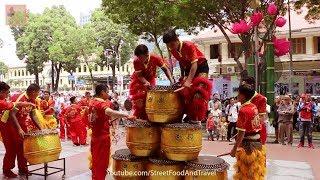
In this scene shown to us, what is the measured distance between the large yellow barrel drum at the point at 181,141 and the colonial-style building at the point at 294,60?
18.1 metres

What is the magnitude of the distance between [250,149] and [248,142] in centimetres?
10

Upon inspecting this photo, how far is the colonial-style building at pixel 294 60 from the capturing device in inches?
942

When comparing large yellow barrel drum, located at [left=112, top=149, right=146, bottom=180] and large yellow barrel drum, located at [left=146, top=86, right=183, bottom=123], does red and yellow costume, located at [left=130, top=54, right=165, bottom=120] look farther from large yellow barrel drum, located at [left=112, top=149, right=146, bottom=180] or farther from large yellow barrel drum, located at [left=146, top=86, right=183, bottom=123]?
large yellow barrel drum, located at [left=112, top=149, right=146, bottom=180]

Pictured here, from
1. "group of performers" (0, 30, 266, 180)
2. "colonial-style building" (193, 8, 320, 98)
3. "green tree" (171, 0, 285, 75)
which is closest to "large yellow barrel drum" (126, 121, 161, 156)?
"group of performers" (0, 30, 266, 180)

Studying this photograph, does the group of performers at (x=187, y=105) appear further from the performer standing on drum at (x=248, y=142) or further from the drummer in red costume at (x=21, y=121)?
the drummer in red costume at (x=21, y=121)

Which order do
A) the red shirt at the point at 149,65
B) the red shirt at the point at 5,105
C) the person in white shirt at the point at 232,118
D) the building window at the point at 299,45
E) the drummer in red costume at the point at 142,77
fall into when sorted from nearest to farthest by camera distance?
the drummer in red costume at the point at 142,77, the red shirt at the point at 149,65, the red shirt at the point at 5,105, the person in white shirt at the point at 232,118, the building window at the point at 299,45

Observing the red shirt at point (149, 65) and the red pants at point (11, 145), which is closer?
the red shirt at point (149, 65)

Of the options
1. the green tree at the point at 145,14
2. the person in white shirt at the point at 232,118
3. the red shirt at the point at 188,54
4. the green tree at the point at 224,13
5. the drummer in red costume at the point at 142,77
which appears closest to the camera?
the red shirt at the point at 188,54

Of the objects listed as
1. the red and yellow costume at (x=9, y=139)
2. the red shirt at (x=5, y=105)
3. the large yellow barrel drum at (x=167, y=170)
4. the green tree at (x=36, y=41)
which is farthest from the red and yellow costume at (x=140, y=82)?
the green tree at (x=36, y=41)

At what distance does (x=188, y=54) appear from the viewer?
6.21m

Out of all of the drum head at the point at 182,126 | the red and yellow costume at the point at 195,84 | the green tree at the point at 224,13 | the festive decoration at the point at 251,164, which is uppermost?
the green tree at the point at 224,13

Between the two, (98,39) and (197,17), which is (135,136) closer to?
(197,17)

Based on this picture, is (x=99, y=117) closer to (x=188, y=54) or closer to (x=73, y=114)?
(x=188, y=54)

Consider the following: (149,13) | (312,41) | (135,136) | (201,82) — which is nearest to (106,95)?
(135,136)
